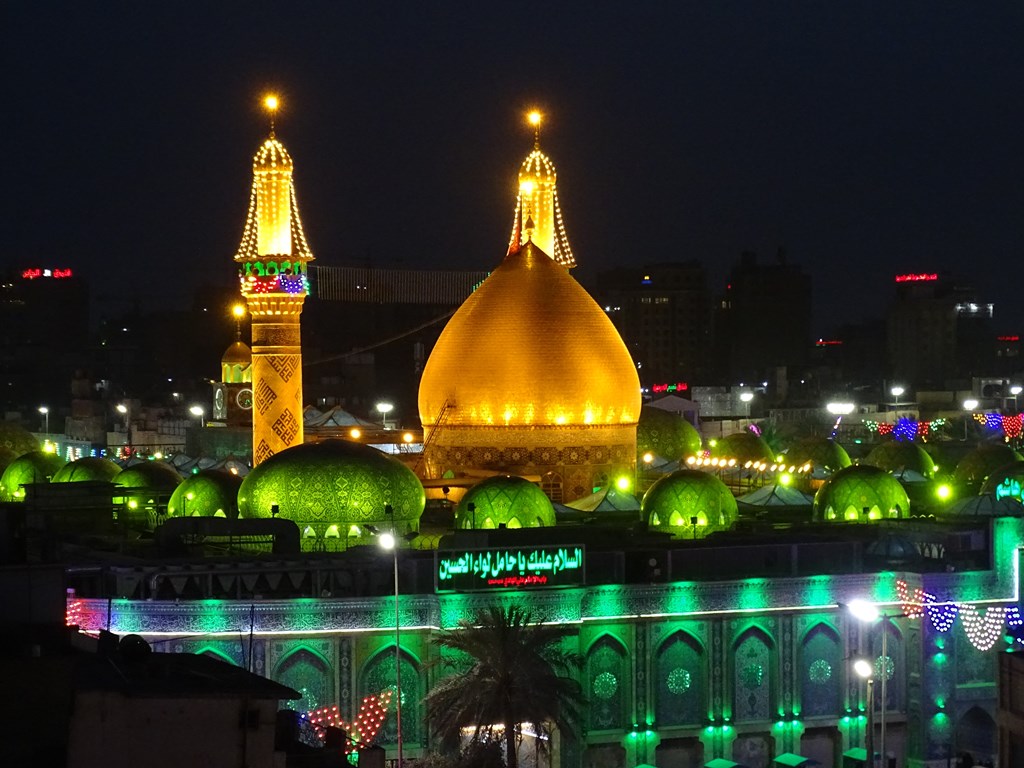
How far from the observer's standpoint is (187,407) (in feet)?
273

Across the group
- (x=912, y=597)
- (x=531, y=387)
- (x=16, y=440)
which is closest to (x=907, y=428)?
(x=16, y=440)

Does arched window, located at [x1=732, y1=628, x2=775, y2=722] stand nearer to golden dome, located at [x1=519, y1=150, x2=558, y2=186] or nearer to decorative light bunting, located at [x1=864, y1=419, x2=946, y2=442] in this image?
golden dome, located at [x1=519, y1=150, x2=558, y2=186]

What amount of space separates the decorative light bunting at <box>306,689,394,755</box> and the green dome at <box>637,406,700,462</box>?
73.5 ft

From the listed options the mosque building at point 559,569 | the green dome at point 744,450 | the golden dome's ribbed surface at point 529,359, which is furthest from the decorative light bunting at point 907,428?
the mosque building at point 559,569

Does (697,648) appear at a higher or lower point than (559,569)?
lower

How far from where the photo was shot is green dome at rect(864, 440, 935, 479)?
52.3m

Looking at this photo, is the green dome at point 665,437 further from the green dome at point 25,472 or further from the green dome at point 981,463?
the green dome at point 25,472

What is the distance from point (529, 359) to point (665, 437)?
11096mm

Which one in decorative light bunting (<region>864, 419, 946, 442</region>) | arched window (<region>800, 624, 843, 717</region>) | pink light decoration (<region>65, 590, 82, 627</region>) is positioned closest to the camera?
pink light decoration (<region>65, 590, 82, 627</region>)

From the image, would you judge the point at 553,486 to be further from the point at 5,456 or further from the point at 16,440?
the point at 16,440

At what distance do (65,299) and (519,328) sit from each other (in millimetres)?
79702

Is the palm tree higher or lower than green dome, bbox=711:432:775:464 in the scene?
lower

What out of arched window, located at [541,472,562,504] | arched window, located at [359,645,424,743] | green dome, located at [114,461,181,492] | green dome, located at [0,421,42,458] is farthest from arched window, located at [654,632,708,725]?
green dome, located at [0,421,42,458]

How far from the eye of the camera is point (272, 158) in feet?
141
